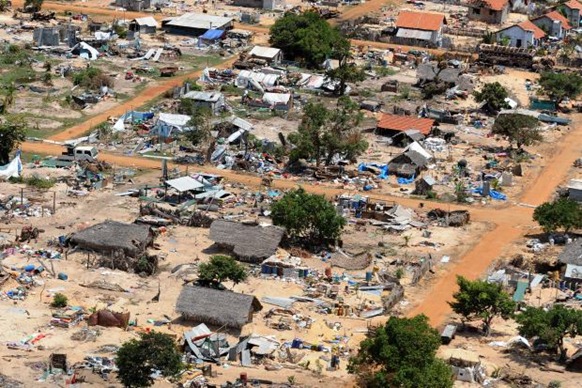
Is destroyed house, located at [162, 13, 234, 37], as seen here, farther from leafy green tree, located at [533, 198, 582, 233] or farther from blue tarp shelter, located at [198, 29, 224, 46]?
leafy green tree, located at [533, 198, 582, 233]

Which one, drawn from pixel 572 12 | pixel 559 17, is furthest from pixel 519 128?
pixel 572 12

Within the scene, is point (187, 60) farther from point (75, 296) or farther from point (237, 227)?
point (75, 296)

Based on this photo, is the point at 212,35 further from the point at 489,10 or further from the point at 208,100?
the point at 489,10

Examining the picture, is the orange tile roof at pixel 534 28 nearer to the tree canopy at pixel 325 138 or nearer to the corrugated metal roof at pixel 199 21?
the corrugated metal roof at pixel 199 21

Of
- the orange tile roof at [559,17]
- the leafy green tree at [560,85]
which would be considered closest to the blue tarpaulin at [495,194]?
the leafy green tree at [560,85]

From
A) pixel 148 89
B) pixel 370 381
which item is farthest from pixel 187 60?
pixel 370 381

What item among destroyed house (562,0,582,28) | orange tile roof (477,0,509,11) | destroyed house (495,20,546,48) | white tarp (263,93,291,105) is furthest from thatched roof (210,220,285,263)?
destroyed house (562,0,582,28)

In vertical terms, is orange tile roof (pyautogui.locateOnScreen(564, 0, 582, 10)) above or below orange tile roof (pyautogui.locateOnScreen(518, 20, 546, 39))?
above
